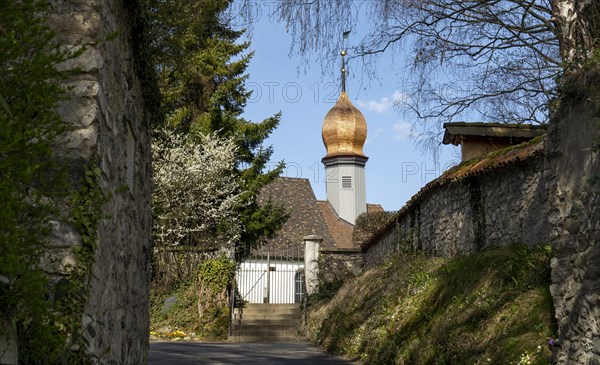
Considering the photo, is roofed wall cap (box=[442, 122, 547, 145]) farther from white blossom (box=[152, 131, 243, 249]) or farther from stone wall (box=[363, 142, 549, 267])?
white blossom (box=[152, 131, 243, 249])


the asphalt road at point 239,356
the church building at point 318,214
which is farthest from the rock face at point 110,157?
the church building at point 318,214

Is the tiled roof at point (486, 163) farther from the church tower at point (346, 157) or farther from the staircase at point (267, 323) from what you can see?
the church tower at point (346, 157)

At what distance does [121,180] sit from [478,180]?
8.21 meters

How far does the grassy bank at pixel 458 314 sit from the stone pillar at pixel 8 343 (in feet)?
17.2

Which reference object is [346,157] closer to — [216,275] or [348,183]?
A: [348,183]

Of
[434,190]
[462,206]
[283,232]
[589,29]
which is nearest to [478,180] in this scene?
[462,206]

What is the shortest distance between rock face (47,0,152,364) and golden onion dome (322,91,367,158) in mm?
Answer: 42141

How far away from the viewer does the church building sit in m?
26.9

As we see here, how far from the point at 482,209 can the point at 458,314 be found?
3.26 meters

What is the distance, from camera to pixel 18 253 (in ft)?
10.0

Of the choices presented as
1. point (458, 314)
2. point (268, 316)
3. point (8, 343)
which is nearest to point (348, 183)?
point (268, 316)

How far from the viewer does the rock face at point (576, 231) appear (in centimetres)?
638

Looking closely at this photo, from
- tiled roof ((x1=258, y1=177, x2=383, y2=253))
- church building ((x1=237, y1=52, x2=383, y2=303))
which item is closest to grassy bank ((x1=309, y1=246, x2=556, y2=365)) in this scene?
church building ((x1=237, y1=52, x2=383, y2=303))

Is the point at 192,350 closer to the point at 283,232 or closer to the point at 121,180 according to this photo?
the point at 121,180
